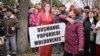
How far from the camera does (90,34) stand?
13.2 m

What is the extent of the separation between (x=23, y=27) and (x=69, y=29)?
19.6 feet

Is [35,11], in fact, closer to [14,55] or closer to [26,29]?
[26,29]

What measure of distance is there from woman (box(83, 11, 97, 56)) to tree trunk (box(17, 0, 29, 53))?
3.15 metres

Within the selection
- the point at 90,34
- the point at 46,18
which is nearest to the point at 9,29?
the point at 46,18

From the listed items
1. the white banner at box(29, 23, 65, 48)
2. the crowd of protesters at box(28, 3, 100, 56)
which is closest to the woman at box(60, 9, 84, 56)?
the crowd of protesters at box(28, 3, 100, 56)

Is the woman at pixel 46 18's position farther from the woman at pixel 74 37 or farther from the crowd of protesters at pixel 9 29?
the crowd of protesters at pixel 9 29

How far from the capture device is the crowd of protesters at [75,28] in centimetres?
989

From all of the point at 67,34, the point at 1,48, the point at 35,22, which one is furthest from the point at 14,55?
the point at 67,34

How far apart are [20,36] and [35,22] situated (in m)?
1.00

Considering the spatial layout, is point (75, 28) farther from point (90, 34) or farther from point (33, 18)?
point (33, 18)

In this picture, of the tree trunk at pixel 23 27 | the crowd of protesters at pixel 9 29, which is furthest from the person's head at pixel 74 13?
the tree trunk at pixel 23 27

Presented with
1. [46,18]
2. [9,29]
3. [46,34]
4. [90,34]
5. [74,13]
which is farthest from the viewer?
[9,29]

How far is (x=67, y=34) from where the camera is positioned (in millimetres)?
10133

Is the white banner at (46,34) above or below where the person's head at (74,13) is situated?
below
